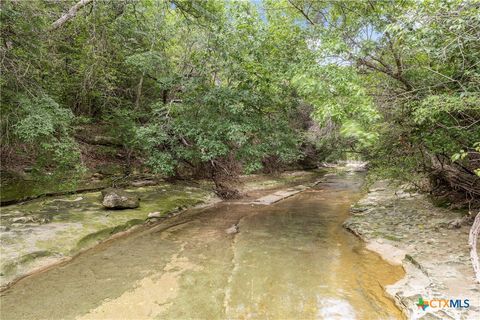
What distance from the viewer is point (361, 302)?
14.0 feet

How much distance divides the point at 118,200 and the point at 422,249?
773 cm

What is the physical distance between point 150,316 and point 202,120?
531 cm

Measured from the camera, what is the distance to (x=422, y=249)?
575cm

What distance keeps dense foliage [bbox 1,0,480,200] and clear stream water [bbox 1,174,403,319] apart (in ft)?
7.46

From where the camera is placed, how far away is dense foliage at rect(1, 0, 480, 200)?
4805 mm

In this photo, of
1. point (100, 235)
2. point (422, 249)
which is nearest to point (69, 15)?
point (100, 235)

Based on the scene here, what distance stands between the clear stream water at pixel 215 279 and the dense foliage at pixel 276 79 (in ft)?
7.46

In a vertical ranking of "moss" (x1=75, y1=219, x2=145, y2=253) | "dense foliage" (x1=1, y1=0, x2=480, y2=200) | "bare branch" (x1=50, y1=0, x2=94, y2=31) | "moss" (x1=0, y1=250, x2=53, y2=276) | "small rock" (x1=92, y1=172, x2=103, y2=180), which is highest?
"bare branch" (x1=50, y1=0, x2=94, y2=31)

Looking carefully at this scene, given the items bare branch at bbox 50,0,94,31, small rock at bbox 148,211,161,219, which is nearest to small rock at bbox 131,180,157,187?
small rock at bbox 148,211,161,219

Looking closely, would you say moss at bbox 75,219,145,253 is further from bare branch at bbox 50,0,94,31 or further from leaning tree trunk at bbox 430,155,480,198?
leaning tree trunk at bbox 430,155,480,198

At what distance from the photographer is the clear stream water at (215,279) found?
4.12 meters

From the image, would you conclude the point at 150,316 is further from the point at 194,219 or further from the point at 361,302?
the point at 194,219

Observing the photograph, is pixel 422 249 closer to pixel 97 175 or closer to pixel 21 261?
pixel 21 261

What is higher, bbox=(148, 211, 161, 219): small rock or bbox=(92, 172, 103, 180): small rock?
bbox=(92, 172, 103, 180): small rock
